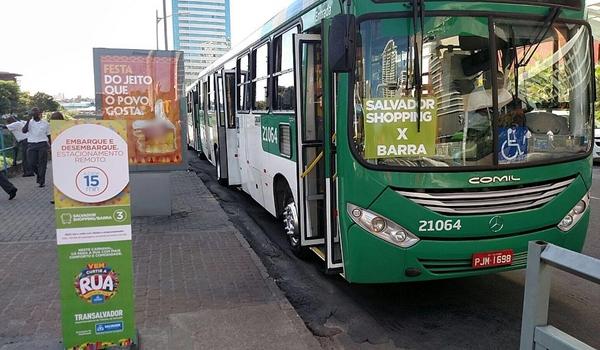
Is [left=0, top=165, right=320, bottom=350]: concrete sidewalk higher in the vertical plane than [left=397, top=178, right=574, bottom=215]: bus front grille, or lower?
lower

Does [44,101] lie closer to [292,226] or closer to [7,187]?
[7,187]

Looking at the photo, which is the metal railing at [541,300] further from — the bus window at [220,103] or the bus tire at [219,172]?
the bus tire at [219,172]

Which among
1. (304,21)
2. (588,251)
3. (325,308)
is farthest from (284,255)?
(588,251)

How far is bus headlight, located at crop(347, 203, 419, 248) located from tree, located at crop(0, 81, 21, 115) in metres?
37.2

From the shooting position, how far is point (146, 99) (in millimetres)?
8312

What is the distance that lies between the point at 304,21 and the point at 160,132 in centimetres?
397

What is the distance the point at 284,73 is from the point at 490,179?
2.82m

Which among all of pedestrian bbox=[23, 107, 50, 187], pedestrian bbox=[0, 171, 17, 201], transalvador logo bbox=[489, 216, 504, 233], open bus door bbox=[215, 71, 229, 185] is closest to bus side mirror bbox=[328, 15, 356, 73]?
Answer: transalvador logo bbox=[489, 216, 504, 233]

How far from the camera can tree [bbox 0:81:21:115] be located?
35391mm

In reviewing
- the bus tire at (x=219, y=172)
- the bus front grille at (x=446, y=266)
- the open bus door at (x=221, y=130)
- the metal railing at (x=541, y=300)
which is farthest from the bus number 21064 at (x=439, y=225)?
the bus tire at (x=219, y=172)

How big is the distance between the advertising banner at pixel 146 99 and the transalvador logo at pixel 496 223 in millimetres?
5698

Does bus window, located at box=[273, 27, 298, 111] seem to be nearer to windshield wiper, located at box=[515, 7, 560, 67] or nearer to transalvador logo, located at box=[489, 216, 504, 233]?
windshield wiper, located at box=[515, 7, 560, 67]

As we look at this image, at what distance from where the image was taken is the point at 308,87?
514 cm

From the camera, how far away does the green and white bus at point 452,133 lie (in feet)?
13.5
